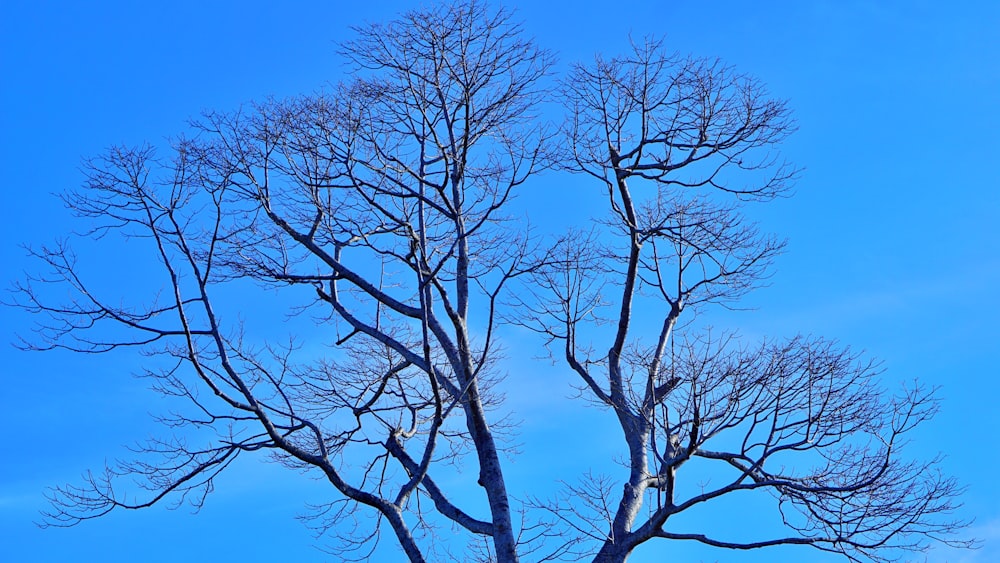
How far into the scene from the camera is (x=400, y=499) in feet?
35.8

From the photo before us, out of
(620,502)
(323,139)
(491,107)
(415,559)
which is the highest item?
(491,107)

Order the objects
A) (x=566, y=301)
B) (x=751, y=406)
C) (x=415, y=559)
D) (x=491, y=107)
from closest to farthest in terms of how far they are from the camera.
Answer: (x=751, y=406) → (x=415, y=559) → (x=491, y=107) → (x=566, y=301)

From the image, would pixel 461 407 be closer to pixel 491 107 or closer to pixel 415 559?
pixel 415 559

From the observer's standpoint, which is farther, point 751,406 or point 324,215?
point 324,215

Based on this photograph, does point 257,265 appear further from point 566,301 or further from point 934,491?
point 934,491

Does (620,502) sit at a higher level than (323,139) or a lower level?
lower

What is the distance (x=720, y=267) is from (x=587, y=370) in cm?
221

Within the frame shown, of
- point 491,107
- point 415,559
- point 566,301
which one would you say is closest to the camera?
point 415,559

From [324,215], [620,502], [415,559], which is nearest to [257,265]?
[324,215]

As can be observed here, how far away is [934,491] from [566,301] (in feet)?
15.5

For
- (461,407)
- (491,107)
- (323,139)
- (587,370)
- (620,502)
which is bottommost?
(620,502)

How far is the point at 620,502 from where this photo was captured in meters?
11.2

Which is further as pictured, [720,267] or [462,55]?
[720,267]

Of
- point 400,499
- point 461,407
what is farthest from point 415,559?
point 461,407
